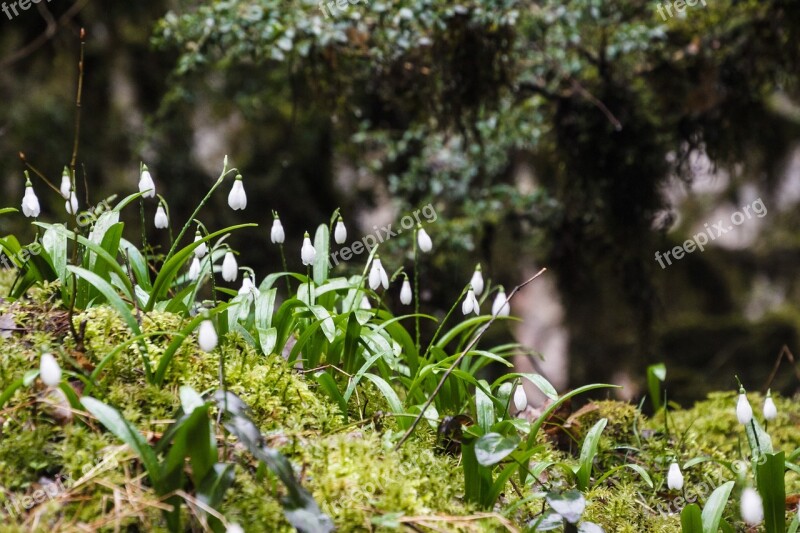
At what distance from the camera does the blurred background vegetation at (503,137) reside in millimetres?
3877

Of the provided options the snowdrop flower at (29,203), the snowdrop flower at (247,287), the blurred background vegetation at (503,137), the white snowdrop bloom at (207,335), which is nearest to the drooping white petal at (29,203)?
the snowdrop flower at (29,203)

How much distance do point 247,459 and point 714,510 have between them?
53.0 inches

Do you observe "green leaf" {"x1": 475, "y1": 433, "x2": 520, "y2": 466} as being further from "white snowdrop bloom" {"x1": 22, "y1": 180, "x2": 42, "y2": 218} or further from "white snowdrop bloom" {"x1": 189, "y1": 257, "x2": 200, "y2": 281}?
"white snowdrop bloom" {"x1": 22, "y1": 180, "x2": 42, "y2": 218}

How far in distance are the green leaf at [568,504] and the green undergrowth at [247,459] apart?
131 mm

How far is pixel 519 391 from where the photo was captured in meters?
2.20

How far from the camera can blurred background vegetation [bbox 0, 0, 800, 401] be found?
388cm

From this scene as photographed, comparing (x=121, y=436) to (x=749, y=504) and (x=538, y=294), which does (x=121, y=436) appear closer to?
(x=749, y=504)

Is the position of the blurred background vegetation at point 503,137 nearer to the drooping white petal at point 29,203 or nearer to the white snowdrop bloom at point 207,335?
the drooping white petal at point 29,203

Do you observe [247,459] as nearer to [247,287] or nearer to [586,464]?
[247,287]

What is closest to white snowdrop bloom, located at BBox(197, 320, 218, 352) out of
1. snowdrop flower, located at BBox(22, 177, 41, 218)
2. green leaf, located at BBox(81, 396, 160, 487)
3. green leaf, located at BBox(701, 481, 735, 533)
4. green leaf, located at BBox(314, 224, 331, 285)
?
green leaf, located at BBox(81, 396, 160, 487)

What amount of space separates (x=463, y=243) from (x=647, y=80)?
1.68 m

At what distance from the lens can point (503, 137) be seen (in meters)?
4.84

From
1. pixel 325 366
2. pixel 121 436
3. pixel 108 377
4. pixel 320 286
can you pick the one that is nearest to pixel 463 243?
pixel 320 286

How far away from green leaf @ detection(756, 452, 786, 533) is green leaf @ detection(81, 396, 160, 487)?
5.54 ft
